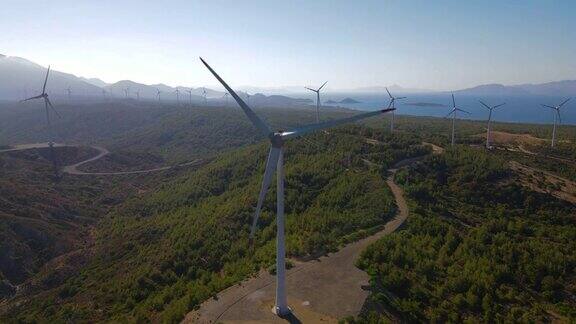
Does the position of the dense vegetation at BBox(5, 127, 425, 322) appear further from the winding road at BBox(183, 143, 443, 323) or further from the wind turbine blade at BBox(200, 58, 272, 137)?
the wind turbine blade at BBox(200, 58, 272, 137)

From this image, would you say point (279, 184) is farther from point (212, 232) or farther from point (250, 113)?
point (212, 232)

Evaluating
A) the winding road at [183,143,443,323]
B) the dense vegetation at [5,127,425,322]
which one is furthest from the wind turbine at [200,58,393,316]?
the dense vegetation at [5,127,425,322]

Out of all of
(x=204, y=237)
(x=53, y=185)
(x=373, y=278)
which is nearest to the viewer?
(x=373, y=278)

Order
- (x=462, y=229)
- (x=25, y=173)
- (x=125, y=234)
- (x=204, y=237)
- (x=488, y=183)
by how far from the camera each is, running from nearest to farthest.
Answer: (x=462, y=229)
(x=204, y=237)
(x=488, y=183)
(x=125, y=234)
(x=25, y=173)

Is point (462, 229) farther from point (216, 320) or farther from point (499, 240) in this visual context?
point (216, 320)

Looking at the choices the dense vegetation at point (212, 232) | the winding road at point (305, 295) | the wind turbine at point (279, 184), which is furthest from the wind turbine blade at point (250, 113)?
the dense vegetation at point (212, 232)

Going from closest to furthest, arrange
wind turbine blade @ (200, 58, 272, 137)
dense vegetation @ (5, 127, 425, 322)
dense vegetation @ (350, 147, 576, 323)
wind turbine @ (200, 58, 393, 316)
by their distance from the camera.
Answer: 1. wind turbine @ (200, 58, 393, 316)
2. wind turbine blade @ (200, 58, 272, 137)
3. dense vegetation @ (350, 147, 576, 323)
4. dense vegetation @ (5, 127, 425, 322)

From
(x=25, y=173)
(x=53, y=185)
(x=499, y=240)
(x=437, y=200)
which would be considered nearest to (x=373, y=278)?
(x=499, y=240)
